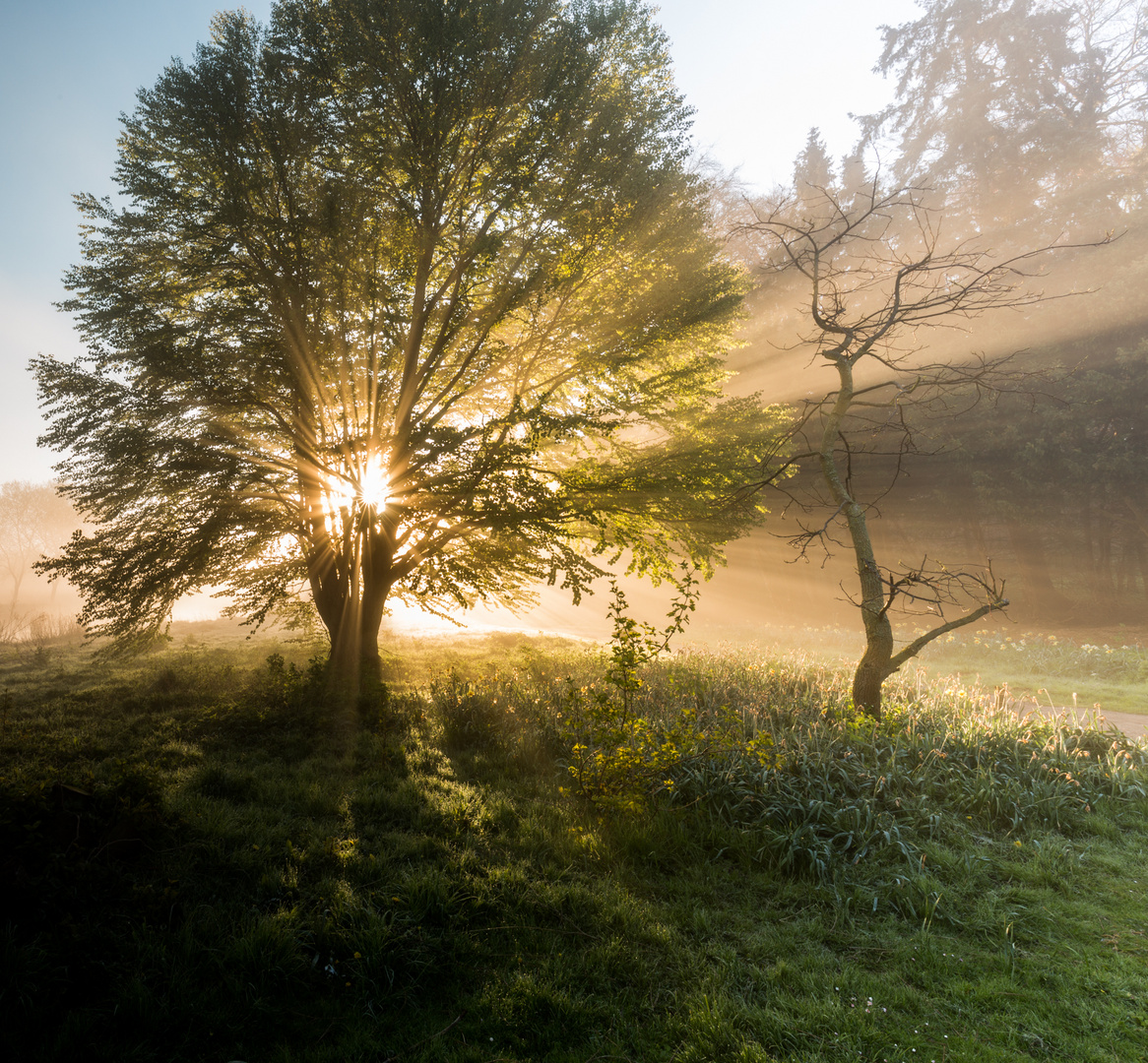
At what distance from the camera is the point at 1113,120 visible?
802 inches

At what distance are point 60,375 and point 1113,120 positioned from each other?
32.0 metres

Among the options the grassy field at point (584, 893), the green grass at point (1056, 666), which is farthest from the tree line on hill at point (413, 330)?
the green grass at point (1056, 666)

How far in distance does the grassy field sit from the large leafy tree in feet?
9.49

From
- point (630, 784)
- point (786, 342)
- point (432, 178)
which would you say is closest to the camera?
point (630, 784)

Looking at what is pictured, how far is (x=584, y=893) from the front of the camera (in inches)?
157

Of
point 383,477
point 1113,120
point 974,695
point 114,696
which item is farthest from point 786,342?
point 114,696

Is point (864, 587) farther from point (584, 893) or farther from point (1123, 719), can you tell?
point (1123, 719)

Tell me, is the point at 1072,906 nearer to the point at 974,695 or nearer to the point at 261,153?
the point at 974,695

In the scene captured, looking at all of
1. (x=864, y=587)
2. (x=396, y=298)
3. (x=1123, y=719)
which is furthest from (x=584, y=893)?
(x=1123, y=719)

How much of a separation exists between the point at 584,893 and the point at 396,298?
295 inches

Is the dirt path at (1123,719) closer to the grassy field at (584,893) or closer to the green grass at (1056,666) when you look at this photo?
the green grass at (1056,666)

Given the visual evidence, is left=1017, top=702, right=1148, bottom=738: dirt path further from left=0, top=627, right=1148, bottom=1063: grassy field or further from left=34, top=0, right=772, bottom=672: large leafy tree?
left=34, top=0, right=772, bottom=672: large leafy tree

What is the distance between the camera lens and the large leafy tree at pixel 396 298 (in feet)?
25.0


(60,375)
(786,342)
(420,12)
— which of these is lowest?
(60,375)
